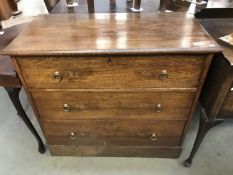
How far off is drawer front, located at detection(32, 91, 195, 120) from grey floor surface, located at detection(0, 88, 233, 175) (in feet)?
1.31

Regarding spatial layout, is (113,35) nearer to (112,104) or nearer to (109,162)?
(112,104)

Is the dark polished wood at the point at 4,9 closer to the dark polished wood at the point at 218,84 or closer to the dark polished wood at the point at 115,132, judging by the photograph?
the dark polished wood at the point at 115,132

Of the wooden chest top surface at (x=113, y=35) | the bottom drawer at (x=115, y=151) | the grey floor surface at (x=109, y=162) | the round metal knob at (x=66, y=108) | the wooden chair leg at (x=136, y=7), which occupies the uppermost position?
the wooden chair leg at (x=136, y=7)

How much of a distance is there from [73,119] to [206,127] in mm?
710

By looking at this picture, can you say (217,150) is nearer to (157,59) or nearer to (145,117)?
(145,117)

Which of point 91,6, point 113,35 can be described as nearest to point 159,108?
point 113,35

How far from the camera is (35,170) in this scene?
1298 mm

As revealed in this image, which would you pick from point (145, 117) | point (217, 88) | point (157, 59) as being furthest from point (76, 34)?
point (217, 88)

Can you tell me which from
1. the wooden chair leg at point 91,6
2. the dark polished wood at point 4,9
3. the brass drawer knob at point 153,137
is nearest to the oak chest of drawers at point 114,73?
the brass drawer knob at point 153,137

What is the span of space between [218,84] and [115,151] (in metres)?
0.74

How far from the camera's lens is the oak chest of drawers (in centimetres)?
82

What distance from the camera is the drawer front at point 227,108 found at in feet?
3.04

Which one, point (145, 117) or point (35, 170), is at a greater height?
point (145, 117)

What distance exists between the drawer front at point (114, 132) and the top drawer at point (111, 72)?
274mm
